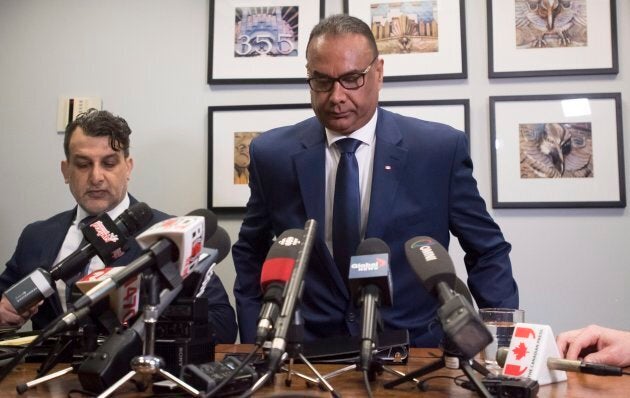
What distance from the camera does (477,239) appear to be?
1915 millimetres

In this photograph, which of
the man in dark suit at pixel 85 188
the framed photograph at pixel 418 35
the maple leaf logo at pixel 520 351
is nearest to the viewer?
the maple leaf logo at pixel 520 351

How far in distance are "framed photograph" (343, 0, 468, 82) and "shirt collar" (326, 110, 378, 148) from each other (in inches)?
25.5

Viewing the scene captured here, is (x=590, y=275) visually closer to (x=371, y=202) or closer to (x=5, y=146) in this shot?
(x=371, y=202)

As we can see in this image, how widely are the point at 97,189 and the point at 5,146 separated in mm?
855

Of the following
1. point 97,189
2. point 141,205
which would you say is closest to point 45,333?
point 141,205

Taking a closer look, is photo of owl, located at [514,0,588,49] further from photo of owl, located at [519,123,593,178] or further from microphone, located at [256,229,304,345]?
microphone, located at [256,229,304,345]

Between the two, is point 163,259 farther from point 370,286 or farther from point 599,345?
point 599,345

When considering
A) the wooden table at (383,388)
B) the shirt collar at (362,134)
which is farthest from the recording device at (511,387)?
the shirt collar at (362,134)

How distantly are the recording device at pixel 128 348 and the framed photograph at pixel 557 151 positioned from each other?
1680mm

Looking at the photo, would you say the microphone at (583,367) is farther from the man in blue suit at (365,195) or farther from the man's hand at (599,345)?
the man in blue suit at (365,195)

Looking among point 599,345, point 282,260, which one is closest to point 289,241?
point 282,260

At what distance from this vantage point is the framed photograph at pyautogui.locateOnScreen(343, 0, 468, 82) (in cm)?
254

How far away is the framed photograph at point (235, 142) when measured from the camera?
263 cm

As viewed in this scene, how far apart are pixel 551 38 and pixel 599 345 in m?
1.58
